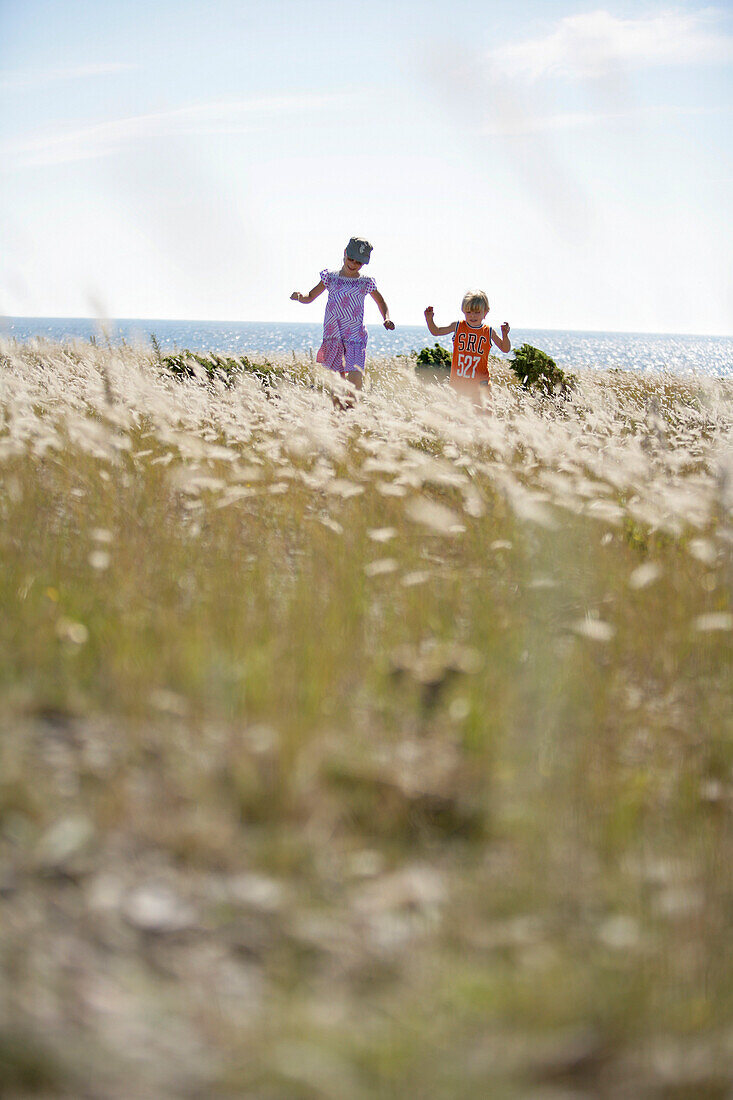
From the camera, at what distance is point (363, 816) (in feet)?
5.52

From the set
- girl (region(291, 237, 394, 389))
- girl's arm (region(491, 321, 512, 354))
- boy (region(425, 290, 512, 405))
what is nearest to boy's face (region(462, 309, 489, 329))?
boy (region(425, 290, 512, 405))

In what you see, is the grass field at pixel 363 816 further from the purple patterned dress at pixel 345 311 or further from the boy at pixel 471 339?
the purple patterned dress at pixel 345 311

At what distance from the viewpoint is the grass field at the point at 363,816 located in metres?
1.16

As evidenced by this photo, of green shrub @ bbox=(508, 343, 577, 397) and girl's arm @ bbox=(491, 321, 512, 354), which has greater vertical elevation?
green shrub @ bbox=(508, 343, 577, 397)

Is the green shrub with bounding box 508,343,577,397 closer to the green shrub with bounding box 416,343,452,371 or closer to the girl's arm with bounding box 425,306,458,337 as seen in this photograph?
the green shrub with bounding box 416,343,452,371

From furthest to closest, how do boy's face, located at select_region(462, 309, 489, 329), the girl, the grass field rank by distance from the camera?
the girl, boy's face, located at select_region(462, 309, 489, 329), the grass field

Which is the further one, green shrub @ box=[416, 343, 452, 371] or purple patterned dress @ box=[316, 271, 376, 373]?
green shrub @ box=[416, 343, 452, 371]

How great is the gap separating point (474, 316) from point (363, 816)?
20.3 feet

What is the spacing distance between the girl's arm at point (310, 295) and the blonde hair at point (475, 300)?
133 centimetres

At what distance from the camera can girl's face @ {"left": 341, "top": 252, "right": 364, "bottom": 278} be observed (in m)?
7.45

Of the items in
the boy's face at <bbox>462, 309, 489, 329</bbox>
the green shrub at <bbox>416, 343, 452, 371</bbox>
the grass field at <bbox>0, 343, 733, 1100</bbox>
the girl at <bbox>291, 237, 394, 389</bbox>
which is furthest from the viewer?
the green shrub at <bbox>416, 343, 452, 371</bbox>

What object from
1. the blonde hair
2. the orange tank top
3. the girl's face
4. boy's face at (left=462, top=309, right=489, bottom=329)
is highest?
the girl's face

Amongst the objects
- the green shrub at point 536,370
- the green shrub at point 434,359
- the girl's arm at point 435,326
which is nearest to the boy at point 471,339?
the girl's arm at point 435,326

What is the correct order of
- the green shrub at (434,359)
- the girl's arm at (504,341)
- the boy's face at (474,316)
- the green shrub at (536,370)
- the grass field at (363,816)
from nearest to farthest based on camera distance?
the grass field at (363,816) < the girl's arm at (504,341) < the boy's face at (474,316) < the green shrub at (536,370) < the green shrub at (434,359)
